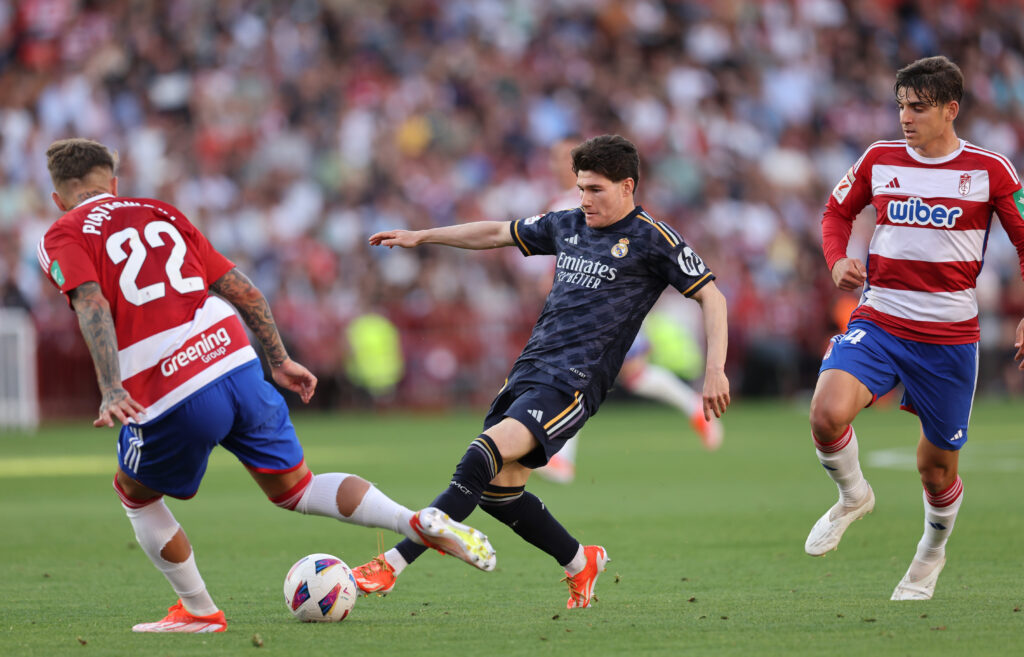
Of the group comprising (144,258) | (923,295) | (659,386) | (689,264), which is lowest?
(659,386)

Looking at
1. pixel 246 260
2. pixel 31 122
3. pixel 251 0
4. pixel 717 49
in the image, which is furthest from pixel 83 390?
pixel 717 49

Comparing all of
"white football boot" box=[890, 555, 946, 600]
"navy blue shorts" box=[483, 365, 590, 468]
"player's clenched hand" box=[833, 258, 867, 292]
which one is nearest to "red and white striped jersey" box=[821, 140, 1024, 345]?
"player's clenched hand" box=[833, 258, 867, 292]

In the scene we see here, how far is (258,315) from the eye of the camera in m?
6.26

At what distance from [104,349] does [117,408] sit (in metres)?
0.24

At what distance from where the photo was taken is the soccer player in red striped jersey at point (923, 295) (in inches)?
259

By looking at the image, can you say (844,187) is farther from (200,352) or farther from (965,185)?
(200,352)

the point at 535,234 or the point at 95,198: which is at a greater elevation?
the point at 95,198

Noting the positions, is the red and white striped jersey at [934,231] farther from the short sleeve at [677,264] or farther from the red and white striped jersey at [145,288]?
the red and white striped jersey at [145,288]

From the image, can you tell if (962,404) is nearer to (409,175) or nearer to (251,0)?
(409,175)

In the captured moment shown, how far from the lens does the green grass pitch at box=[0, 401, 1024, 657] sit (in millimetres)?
5637

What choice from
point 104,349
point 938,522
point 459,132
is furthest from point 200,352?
point 459,132

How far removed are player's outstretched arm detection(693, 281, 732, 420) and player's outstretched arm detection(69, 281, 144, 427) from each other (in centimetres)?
244

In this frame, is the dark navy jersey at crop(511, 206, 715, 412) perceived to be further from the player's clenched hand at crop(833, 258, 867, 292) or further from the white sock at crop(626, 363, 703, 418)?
the white sock at crop(626, 363, 703, 418)

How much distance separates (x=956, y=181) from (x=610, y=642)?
281 centimetres
